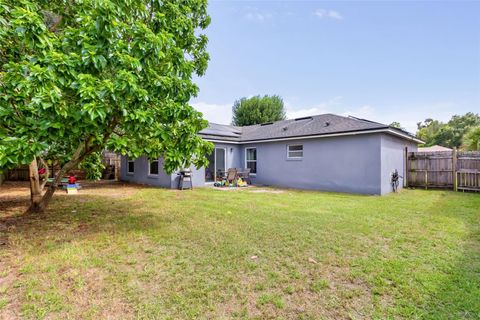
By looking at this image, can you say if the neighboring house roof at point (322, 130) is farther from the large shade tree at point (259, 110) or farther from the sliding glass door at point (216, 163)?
the large shade tree at point (259, 110)

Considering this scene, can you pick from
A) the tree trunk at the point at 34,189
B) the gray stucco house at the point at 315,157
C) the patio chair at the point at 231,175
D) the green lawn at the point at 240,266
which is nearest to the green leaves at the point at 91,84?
the green lawn at the point at 240,266

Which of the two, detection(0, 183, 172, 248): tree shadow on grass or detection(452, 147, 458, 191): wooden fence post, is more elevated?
detection(452, 147, 458, 191): wooden fence post

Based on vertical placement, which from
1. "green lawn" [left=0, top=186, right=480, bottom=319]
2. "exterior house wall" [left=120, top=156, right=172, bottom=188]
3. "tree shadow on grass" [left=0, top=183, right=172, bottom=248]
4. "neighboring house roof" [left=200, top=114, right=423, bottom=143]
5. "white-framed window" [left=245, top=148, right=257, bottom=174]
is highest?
"neighboring house roof" [left=200, top=114, right=423, bottom=143]

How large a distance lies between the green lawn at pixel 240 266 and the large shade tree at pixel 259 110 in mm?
24463

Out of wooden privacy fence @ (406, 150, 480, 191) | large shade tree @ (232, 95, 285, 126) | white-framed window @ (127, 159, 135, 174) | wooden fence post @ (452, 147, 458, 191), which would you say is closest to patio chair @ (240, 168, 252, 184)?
white-framed window @ (127, 159, 135, 174)

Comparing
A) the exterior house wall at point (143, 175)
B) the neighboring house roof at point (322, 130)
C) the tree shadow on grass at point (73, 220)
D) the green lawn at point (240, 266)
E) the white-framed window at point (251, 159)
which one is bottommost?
the green lawn at point (240, 266)

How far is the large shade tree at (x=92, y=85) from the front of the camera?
320cm

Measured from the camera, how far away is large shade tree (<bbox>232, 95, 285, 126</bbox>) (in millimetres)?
29391

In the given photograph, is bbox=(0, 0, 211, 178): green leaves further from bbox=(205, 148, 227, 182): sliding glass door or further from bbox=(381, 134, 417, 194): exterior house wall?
bbox=(205, 148, 227, 182): sliding glass door

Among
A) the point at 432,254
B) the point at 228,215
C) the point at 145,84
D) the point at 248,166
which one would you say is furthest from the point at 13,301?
the point at 248,166

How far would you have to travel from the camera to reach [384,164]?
Answer: 32.9ft

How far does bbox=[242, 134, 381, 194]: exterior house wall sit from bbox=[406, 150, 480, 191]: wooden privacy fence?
13.6 feet

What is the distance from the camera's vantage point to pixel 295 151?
41.4 ft

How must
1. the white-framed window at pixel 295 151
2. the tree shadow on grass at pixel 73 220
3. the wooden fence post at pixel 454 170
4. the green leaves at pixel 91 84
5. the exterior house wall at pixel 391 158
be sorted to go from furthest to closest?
the white-framed window at pixel 295 151, the wooden fence post at pixel 454 170, the exterior house wall at pixel 391 158, the tree shadow on grass at pixel 73 220, the green leaves at pixel 91 84
